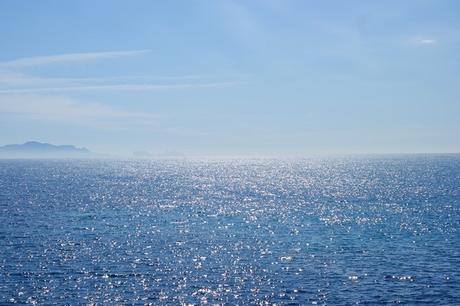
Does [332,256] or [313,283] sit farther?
[332,256]

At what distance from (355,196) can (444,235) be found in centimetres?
8201

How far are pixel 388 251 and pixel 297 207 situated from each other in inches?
2580

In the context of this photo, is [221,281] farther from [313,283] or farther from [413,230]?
[413,230]

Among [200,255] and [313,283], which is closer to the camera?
[313,283]

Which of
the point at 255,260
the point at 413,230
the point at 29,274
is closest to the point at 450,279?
the point at 255,260

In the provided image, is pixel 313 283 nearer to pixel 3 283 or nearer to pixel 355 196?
pixel 3 283

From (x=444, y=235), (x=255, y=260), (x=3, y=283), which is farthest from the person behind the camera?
(x=444, y=235)

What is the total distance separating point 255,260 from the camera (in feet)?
260

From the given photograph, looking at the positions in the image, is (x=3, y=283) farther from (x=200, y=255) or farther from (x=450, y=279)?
(x=450, y=279)

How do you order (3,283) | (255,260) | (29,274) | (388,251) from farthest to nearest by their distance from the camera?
(388,251)
(255,260)
(29,274)
(3,283)

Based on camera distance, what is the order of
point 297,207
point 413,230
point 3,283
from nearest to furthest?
point 3,283, point 413,230, point 297,207

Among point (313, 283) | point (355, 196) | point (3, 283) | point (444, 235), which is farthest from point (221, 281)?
point (355, 196)


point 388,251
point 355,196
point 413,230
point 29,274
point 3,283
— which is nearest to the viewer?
point 3,283

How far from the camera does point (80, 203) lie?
15512 centimetres
